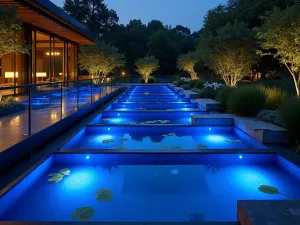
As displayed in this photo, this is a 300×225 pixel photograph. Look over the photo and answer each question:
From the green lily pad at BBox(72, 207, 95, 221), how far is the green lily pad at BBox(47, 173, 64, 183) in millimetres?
914

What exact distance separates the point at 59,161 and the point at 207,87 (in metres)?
9.73

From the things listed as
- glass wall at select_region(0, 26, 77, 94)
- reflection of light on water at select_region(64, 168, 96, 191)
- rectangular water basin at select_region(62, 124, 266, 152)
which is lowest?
reflection of light on water at select_region(64, 168, 96, 191)

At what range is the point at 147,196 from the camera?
372 centimetres

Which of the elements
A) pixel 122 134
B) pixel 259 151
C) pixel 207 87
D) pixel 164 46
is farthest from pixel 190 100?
pixel 164 46

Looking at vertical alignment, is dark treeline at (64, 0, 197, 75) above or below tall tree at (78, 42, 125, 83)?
above

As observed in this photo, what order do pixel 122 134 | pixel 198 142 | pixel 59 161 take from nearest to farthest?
1. pixel 59 161
2. pixel 198 142
3. pixel 122 134

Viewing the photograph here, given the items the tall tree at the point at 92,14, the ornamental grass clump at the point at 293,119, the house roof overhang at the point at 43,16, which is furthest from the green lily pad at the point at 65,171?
the tall tree at the point at 92,14

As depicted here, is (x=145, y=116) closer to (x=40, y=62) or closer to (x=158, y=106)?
(x=158, y=106)

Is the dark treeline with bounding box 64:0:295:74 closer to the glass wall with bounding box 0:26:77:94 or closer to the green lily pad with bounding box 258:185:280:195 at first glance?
the glass wall with bounding box 0:26:77:94

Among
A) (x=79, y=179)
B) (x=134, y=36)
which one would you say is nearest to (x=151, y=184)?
(x=79, y=179)

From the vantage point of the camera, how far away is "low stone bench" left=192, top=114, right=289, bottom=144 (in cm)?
550

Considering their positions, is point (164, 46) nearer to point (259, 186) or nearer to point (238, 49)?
point (238, 49)

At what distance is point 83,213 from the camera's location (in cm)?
329

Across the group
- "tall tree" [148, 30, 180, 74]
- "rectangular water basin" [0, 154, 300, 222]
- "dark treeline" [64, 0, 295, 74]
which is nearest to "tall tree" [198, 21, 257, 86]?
"rectangular water basin" [0, 154, 300, 222]
